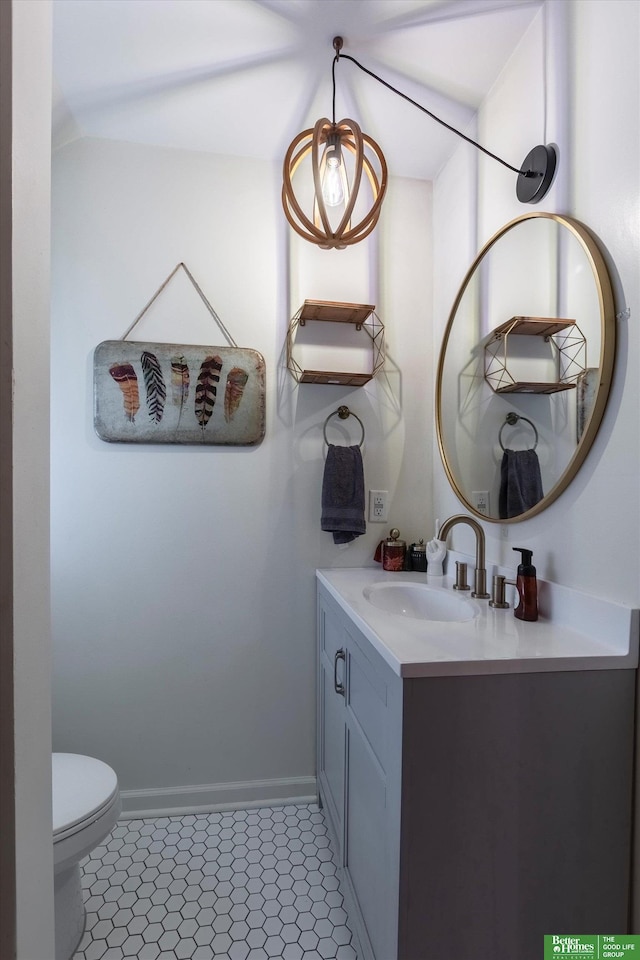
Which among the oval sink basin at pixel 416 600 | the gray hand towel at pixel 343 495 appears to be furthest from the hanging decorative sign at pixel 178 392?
the oval sink basin at pixel 416 600

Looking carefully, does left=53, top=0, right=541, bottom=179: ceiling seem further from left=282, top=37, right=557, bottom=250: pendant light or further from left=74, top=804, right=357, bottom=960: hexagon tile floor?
left=74, top=804, right=357, bottom=960: hexagon tile floor

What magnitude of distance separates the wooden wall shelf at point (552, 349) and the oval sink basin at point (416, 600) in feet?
2.17

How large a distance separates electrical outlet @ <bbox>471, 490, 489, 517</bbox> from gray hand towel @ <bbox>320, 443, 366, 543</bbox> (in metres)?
0.44

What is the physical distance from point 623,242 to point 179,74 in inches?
55.7

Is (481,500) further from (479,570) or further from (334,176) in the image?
(334,176)

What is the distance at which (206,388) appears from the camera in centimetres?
189

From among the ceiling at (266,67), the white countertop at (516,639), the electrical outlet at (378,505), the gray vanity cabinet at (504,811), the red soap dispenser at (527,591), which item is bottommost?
the gray vanity cabinet at (504,811)

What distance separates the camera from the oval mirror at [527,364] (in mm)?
1155

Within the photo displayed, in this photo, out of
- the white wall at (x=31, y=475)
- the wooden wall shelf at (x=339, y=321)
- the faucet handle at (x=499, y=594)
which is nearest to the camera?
the white wall at (x=31, y=475)

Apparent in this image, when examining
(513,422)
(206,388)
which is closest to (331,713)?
(513,422)

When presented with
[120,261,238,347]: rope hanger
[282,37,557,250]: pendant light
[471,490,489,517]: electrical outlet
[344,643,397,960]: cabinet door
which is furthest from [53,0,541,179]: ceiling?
[344,643,397,960]: cabinet door

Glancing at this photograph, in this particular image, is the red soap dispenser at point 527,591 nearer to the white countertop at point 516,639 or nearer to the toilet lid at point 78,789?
the white countertop at point 516,639

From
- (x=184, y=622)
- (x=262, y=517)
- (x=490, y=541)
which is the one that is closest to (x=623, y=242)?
(x=490, y=541)

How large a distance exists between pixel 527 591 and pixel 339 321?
1.23 metres
